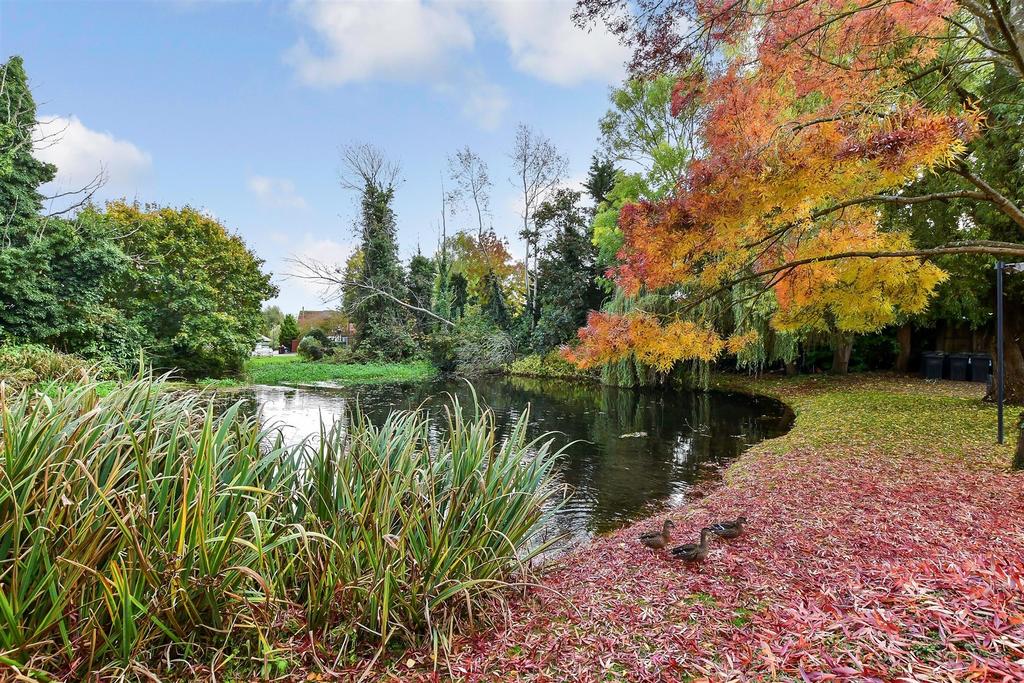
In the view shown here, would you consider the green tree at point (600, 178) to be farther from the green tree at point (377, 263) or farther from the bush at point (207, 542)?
the bush at point (207, 542)

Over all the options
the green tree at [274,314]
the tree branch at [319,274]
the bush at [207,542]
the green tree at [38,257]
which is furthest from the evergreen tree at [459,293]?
the green tree at [274,314]

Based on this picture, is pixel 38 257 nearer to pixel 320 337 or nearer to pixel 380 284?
pixel 380 284

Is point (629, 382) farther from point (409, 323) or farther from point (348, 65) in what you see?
point (409, 323)

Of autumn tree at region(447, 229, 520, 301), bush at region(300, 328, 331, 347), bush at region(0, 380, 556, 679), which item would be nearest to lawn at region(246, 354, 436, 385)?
bush at region(300, 328, 331, 347)

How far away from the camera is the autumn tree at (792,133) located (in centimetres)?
410

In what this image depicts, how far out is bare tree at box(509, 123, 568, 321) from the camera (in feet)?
77.6

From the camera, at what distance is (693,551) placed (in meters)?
3.29

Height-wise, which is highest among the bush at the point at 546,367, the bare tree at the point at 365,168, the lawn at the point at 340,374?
the bare tree at the point at 365,168

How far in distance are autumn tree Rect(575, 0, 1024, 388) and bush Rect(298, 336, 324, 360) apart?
69.3 ft

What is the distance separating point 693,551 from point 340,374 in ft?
58.0

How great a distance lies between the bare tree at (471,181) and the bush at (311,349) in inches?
390

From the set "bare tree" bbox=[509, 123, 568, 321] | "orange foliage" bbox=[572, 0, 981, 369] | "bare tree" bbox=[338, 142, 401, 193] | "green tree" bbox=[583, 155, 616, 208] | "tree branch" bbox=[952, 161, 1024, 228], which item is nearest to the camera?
"orange foliage" bbox=[572, 0, 981, 369]

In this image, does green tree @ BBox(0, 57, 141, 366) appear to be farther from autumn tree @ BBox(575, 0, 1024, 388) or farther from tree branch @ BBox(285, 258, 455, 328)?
autumn tree @ BBox(575, 0, 1024, 388)

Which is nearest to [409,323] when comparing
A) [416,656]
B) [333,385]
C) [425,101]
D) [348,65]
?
[333,385]
